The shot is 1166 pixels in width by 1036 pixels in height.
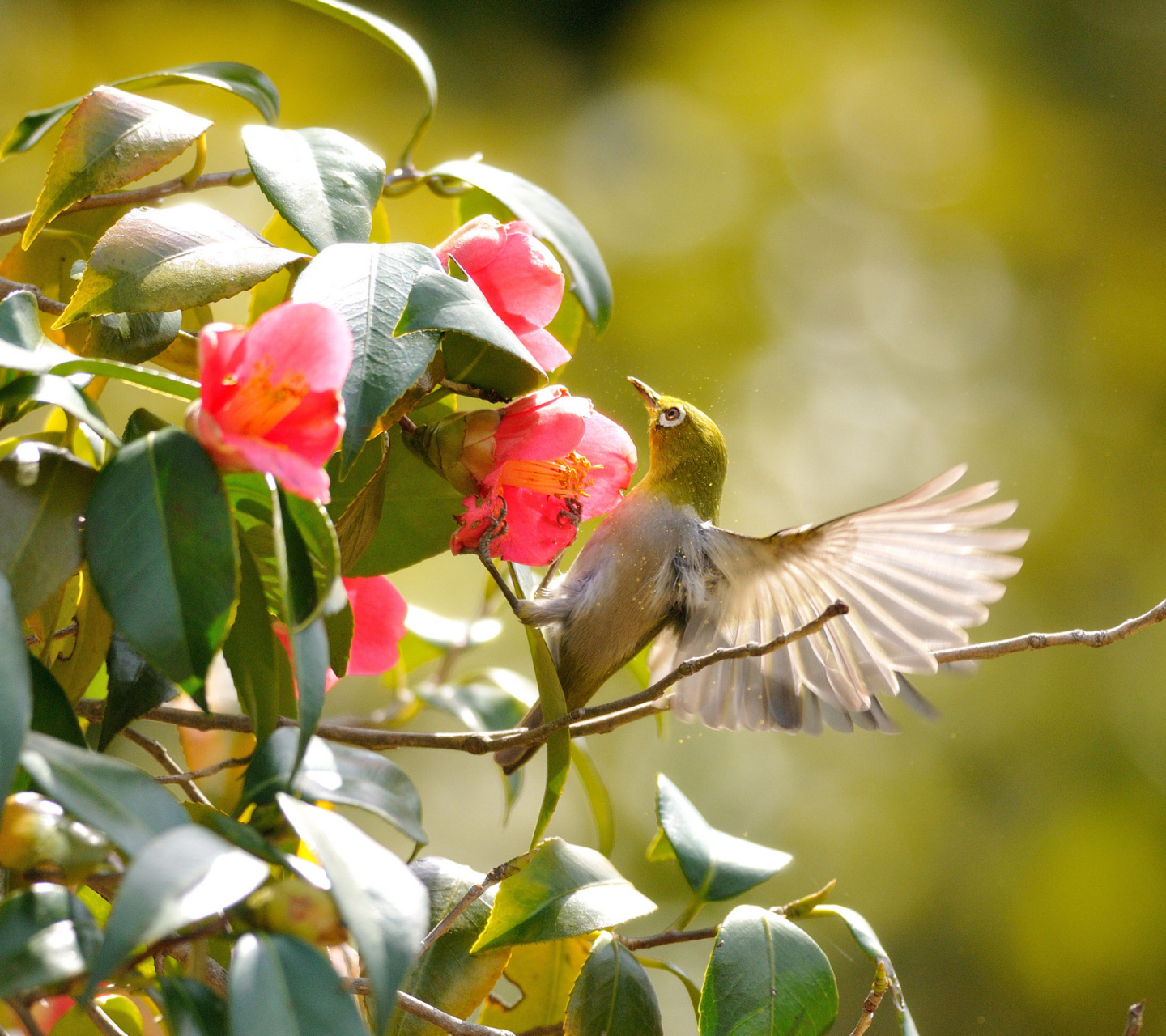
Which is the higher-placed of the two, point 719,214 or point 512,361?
point 512,361

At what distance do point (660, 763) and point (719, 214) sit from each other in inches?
53.7

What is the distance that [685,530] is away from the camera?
875mm

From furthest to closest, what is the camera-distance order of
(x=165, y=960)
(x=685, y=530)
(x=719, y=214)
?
(x=719, y=214)
(x=685, y=530)
(x=165, y=960)

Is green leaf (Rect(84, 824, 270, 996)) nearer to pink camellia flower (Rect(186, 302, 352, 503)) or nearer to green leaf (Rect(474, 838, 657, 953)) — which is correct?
pink camellia flower (Rect(186, 302, 352, 503))

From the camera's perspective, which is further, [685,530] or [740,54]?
[740,54]

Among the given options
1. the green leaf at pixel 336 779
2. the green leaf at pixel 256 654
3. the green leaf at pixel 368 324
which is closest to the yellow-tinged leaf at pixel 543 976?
the green leaf at pixel 336 779

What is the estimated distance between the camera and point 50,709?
0.35 metres

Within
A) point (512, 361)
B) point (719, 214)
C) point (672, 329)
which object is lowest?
point (672, 329)

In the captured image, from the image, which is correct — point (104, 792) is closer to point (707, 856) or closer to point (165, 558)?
point (165, 558)

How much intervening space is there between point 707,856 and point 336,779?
29 centimetres

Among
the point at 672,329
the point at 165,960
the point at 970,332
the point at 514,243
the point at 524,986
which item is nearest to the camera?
the point at 165,960

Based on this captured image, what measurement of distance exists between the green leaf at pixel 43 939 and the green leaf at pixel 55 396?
0.46 ft

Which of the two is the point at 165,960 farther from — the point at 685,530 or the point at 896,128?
the point at 896,128

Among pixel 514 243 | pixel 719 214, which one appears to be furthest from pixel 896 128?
pixel 514 243
